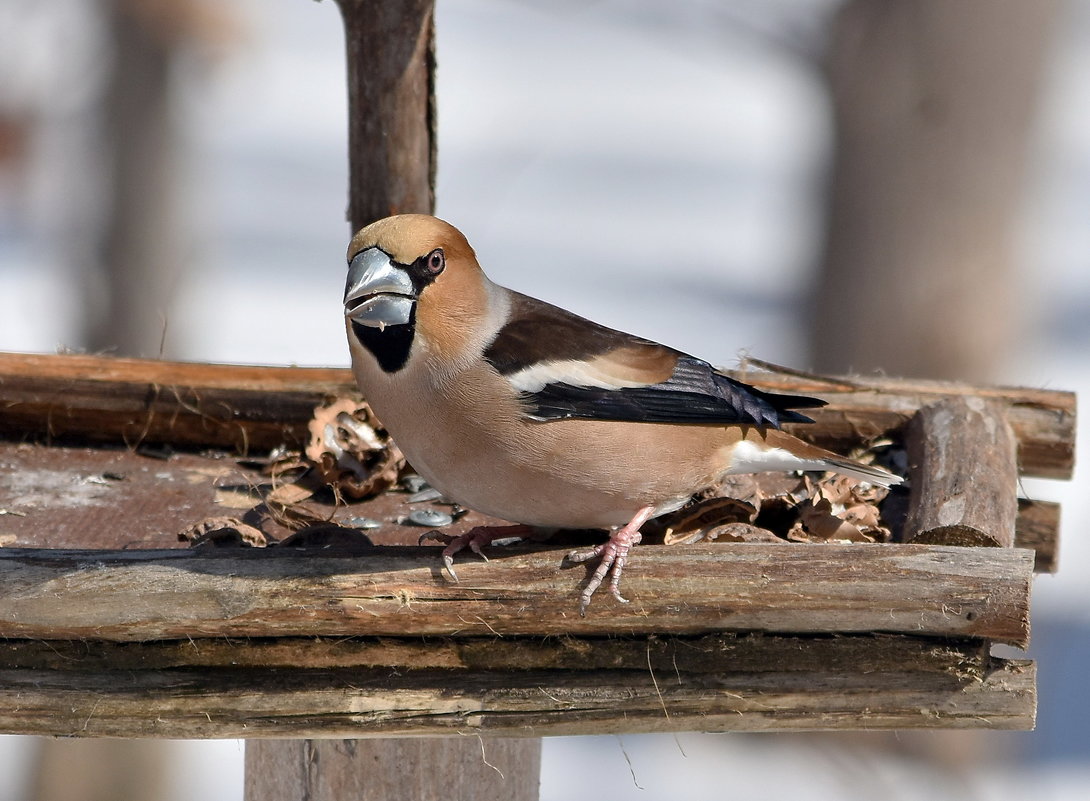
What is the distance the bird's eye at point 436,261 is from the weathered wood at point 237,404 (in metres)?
1.24

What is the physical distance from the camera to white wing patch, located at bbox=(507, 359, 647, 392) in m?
2.88

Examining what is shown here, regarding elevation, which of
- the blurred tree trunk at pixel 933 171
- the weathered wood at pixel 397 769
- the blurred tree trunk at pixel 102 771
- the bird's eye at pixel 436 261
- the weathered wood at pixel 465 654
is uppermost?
the blurred tree trunk at pixel 933 171

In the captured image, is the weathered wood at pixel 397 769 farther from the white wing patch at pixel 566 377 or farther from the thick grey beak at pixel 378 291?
the thick grey beak at pixel 378 291

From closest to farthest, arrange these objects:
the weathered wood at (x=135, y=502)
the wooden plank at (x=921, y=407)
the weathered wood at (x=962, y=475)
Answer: the weathered wood at (x=962, y=475) → the weathered wood at (x=135, y=502) → the wooden plank at (x=921, y=407)

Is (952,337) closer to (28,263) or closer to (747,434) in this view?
(747,434)

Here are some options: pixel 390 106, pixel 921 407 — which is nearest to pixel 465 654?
pixel 390 106

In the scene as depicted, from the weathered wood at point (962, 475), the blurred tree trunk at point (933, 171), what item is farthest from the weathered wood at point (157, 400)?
the blurred tree trunk at point (933, 171)

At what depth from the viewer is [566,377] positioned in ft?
9.64

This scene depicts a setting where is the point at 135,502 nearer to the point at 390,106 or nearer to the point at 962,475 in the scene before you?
the point at 390,106

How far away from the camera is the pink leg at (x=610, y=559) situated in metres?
2.64

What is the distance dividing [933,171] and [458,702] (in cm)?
414

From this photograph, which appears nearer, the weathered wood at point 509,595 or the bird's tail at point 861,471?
the weathered wood at point 509,595

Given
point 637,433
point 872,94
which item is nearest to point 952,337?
point 872,94

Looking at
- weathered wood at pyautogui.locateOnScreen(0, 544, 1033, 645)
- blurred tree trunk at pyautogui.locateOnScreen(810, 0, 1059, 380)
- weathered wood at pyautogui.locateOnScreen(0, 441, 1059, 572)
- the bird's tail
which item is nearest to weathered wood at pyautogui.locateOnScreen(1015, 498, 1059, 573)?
weathered wood at pyautogui.locateOnScreen(0, 441, 1059, 572)
